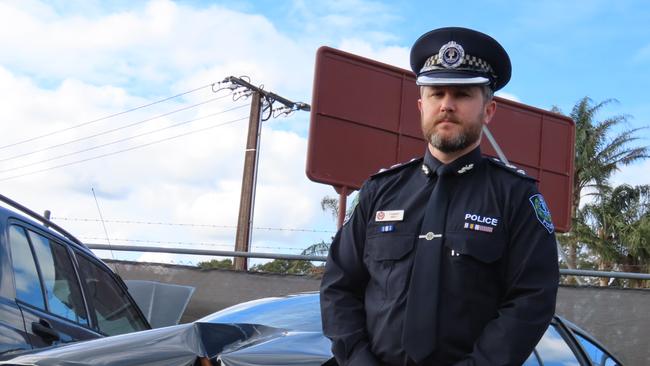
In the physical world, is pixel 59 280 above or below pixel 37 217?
below

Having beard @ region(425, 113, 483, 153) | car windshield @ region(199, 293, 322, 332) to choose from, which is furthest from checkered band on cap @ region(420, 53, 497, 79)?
car windshield @ region(199, 293, 322, 332)

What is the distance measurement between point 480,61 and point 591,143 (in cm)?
2829

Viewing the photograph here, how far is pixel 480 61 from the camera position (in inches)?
101

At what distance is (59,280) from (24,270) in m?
0.50

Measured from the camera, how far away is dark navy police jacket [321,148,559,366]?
2.31 m

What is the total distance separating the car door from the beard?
2498mm

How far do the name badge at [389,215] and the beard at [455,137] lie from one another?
0.23 meters

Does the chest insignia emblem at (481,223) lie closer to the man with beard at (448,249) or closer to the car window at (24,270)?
the man with beard at (448,249)

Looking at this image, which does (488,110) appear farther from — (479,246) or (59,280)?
(59,280)

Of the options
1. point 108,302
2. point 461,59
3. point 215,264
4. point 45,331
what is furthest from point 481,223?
point 215,264

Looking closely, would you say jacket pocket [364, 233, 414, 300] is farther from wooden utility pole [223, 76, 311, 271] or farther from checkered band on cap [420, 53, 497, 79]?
wooden utility pole [223, 76, 311, 271]

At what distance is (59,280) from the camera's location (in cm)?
478

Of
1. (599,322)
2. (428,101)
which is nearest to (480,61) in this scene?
(428,101)

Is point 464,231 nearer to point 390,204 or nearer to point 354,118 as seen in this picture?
point 390,204
